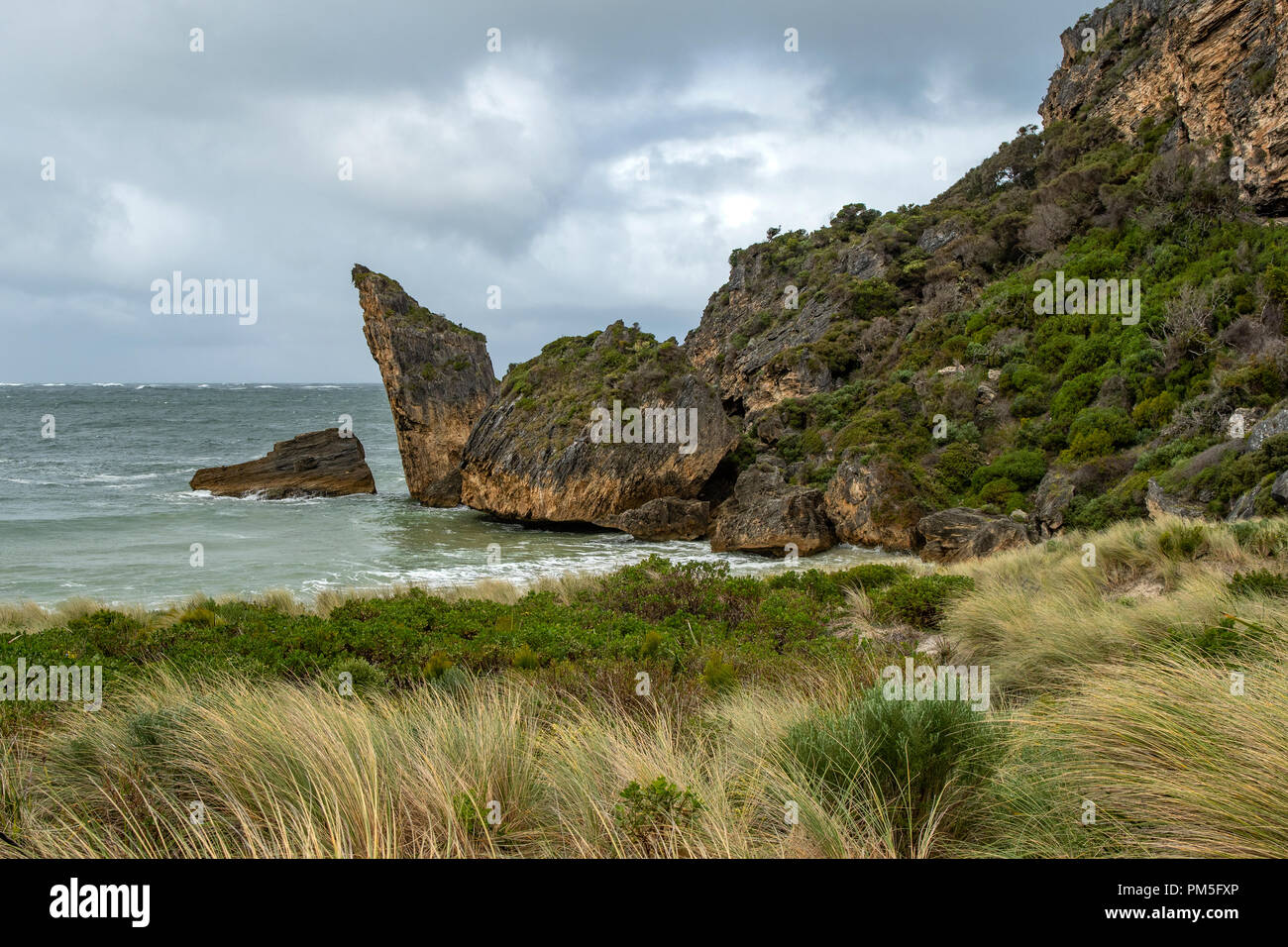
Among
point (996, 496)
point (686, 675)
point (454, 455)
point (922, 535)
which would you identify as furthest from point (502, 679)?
point (454, 455)

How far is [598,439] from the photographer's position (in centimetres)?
2411

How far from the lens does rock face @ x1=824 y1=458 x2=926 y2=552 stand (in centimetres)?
1956

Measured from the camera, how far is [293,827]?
2.79m

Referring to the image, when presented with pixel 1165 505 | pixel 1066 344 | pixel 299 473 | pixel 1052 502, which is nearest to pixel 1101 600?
pixel 1165 505

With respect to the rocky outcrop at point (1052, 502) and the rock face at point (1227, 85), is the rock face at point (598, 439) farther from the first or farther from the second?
the rock face at point (1227, 85)

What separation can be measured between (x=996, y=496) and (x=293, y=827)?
20.8 metres

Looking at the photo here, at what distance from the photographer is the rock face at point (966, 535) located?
1644cm

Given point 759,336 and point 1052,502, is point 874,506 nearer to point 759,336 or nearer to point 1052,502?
point 1052,502

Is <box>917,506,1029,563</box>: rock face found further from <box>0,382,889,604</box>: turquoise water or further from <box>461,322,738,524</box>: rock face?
<box>461,322,738,524</box>: rock face

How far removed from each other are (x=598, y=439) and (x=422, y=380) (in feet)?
40.0

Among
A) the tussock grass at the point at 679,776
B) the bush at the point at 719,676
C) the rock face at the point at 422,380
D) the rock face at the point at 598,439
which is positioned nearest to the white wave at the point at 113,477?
the rock face at the point at 422,380
